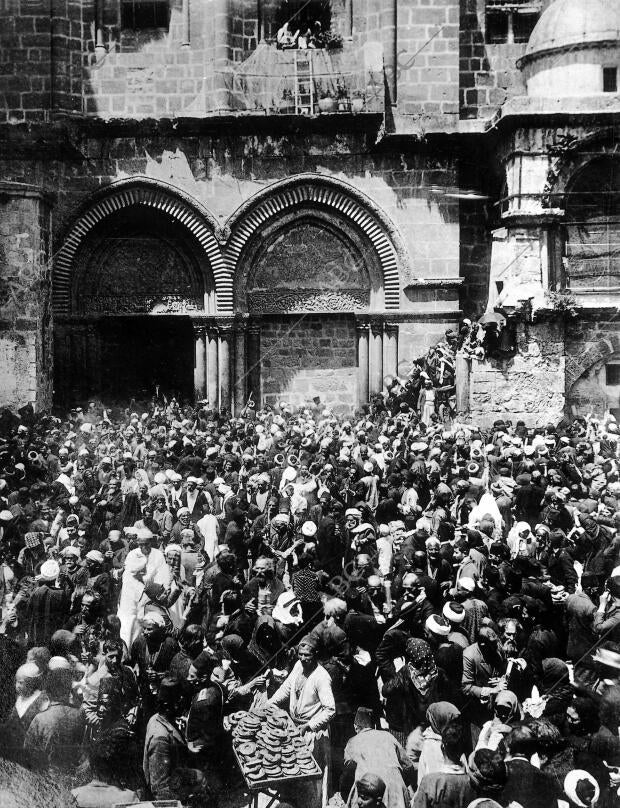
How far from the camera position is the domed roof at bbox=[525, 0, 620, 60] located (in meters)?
19.8

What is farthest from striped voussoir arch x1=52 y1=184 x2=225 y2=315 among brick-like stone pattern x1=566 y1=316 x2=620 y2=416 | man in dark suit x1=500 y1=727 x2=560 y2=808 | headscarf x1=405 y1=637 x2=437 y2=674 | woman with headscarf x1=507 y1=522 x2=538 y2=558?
man in dark suit x1=500 y1=727 x2=560 y2=808

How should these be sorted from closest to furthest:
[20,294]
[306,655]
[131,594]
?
[306,655] → [131,594] → [20,294]

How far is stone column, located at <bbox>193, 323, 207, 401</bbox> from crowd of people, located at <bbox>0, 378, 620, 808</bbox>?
656 centimetres

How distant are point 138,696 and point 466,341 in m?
13.3

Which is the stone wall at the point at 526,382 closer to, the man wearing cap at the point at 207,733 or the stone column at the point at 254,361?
the stone column at the point at 254,361

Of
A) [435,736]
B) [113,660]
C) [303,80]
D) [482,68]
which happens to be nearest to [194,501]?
[113,660]

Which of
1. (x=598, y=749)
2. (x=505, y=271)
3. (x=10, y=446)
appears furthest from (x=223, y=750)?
(x=505, y=271)

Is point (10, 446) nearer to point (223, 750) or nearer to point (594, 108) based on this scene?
point (223, 750)

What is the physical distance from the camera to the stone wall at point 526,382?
18.5m

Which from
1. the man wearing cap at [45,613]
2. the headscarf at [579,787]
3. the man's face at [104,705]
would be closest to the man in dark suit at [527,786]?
the headscarf at [579,787]

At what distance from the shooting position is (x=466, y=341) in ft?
61.5

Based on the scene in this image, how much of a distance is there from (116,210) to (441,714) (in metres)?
16.5

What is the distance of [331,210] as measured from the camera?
820 inches

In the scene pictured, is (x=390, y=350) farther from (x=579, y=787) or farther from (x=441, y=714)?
(x=579, y=787)
